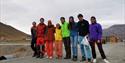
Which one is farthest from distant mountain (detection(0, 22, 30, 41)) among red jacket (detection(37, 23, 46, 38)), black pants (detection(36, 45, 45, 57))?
red jacket (detection(37, 23, 46, 38))

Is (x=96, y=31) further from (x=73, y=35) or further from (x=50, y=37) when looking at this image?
(x=50, y=37)

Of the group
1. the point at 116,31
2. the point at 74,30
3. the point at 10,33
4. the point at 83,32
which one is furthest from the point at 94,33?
the point at 10,33

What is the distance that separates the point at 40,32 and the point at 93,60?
4.16 m

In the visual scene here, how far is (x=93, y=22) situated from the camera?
19688mm

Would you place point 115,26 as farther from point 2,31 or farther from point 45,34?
point 45,34

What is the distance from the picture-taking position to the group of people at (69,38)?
1970cm

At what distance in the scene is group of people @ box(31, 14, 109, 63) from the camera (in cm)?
1970

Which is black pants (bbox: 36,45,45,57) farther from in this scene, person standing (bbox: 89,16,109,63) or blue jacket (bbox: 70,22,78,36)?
person standing (bbox: 89,16,109,63)

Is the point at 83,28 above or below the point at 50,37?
above

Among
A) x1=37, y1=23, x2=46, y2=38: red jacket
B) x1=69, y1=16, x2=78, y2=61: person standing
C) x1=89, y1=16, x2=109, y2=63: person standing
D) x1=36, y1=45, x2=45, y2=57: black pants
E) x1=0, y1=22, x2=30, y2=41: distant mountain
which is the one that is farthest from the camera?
x1=0, y1=22, x2=30, y2=41: distant mountain

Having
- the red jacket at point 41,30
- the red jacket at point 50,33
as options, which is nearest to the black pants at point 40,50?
the red jacket at point 41,30

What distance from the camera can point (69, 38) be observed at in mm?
21594

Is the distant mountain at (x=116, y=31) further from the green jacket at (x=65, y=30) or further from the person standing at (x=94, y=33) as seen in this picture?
the person standing at (x=94, y=33)

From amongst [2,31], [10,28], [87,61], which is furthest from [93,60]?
[10,28]
